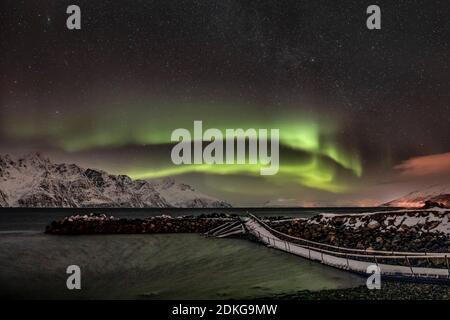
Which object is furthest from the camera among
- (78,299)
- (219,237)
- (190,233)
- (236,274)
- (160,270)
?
(190,233)

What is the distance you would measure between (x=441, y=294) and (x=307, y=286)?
13.8 feet

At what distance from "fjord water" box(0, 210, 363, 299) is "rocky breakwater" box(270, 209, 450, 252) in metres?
3.29

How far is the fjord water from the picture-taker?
51.0ft

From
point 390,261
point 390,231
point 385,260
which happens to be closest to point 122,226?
point 390,231

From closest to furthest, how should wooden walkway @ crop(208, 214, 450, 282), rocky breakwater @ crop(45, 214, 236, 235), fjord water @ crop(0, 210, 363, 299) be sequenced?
wooden walkway @ crop(208, 214, 450, 282) → fjord water @ crop(0, 210, 363, 299) → rocky breakwater @ crop(45, 214, 236, 235)

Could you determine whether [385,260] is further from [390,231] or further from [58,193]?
[58,193]

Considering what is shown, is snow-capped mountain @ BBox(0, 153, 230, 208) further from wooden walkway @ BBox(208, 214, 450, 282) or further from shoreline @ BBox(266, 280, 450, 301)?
shoreline @ BBox(266, 280, 450, 301)

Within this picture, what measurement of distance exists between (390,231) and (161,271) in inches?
445

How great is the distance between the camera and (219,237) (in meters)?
31.4

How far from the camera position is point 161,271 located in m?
19.0

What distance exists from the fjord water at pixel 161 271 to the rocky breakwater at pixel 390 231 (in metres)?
3.29

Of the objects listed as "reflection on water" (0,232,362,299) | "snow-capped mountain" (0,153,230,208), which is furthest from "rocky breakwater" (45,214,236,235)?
"snow-capped mountain" (0,153,230,208)
